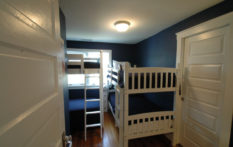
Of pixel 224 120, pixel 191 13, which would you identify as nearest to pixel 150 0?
pixel 191 13

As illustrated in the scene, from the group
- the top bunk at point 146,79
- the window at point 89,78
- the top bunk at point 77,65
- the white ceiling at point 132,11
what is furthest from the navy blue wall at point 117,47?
the top bunk at point 146,79

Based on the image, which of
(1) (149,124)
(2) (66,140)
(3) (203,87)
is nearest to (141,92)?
(1) (149,124)

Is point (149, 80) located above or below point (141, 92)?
above

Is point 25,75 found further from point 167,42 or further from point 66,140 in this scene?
point 167,42

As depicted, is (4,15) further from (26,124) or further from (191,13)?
(191,13)

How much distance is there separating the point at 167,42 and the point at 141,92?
4.81ft

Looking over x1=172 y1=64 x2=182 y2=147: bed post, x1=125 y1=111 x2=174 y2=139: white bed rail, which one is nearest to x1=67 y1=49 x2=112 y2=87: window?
x1=125 y1=111 x2=174 y2=139: white bed rail

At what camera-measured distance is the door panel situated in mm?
1436

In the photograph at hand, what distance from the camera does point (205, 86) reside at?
1.61 metres

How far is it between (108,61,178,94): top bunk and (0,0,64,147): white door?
1.27 metres

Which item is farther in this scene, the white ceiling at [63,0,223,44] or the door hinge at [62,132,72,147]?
the white ceiling at [63,0,223,44]

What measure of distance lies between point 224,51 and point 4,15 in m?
2.12

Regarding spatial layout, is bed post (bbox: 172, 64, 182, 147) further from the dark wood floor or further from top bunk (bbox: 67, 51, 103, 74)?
top bunk (bbox: 67, 51, 103, 74)

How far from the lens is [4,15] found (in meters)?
0.31
